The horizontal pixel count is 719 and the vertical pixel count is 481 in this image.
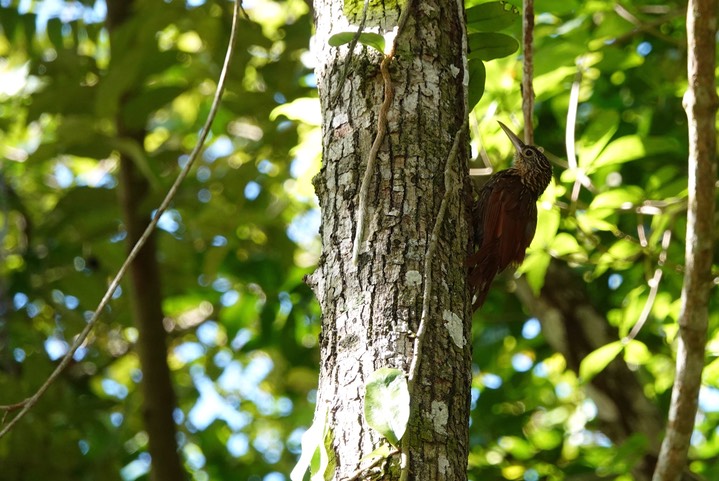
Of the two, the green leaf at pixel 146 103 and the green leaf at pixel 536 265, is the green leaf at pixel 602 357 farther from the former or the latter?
the green leaf at pixel 146 103

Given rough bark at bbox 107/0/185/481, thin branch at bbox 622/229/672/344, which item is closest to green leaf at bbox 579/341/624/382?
thin branch at bbox 622/229/672/344

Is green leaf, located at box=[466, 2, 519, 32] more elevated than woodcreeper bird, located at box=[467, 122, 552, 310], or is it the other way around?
green leaf, located at box=[466, 2, 519, 32]

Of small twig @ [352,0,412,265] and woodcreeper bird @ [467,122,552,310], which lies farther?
woodcreeper bird @ [467,122,552,310]

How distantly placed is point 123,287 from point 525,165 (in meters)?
2.76

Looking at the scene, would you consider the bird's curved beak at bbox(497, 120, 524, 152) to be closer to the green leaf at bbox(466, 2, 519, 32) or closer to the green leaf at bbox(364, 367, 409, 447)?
the green leaf at bbox(466, 2, 519, 32)

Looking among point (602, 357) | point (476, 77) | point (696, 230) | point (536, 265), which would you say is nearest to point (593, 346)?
point (536, 265)

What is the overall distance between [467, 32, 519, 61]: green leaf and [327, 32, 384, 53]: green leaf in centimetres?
63

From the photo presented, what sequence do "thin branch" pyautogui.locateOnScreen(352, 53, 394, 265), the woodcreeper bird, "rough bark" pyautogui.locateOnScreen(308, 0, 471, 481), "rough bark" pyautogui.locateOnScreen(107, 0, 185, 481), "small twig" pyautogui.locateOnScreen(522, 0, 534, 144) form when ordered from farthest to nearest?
"rough bark" pyautogui.locateOnScreen(107, 0, 185, 481) → the woodcreeper bird → "small twig" pyautogui.locateOnScreen(522, 0, 534, 144) → "thin branch" pyautogui.locateOnScreen(352, 53, 394, 265) → "rough bark" pyautogui.locateOnScreen(308, 0, 471, 481)

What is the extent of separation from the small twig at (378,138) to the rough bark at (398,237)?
0.6 inches

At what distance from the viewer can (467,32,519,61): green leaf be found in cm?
273

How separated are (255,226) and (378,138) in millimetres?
3448

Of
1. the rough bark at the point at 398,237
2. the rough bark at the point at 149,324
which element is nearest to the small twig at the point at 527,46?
the rough bark at the point at 398,237

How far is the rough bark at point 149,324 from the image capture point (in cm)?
486

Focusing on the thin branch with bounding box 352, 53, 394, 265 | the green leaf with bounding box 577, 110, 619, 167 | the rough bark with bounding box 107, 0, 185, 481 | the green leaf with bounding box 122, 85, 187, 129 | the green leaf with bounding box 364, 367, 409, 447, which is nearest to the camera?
the green leaf with bounding box 364, 367, 409, 447
